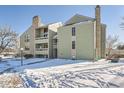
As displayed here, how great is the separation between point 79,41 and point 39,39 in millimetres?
5273

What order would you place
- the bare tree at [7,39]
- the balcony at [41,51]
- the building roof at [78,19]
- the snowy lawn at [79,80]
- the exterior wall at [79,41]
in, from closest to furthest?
the snowy lawn at [79,80] → the exterior wall at [79,41] → the building roof at [78,19] → the bare tree at [7,39] → the balcony at [41,51]

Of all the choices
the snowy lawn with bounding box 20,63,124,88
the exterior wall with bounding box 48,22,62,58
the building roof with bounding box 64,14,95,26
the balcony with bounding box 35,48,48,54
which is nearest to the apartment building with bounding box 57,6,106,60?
the building roof with bounding box 64,14,95,26

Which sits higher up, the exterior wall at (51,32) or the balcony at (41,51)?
the exterior wall at (51,32)

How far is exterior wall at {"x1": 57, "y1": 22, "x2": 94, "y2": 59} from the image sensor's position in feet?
40.2

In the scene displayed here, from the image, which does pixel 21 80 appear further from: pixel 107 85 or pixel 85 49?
pixel 85 49

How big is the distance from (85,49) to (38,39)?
20.0ft

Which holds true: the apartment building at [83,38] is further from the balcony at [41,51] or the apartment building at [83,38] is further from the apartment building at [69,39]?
the balcony at [41,51]

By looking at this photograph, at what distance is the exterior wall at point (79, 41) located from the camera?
12258 millimetres

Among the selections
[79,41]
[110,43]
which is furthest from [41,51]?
[110,43]

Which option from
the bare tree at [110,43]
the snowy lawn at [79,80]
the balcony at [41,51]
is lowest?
the snowy lawn at [79,80]

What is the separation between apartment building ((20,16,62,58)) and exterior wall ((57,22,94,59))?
1.61 metres

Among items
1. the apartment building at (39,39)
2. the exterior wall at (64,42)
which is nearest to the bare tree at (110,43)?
the exterior wall at (64,42)

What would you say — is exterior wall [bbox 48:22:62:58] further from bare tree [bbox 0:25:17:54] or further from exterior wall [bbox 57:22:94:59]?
bare tree [bbox 0:25:17:54]

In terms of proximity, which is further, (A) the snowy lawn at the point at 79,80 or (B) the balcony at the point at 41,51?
(B) the balcony at the point at 41,51
